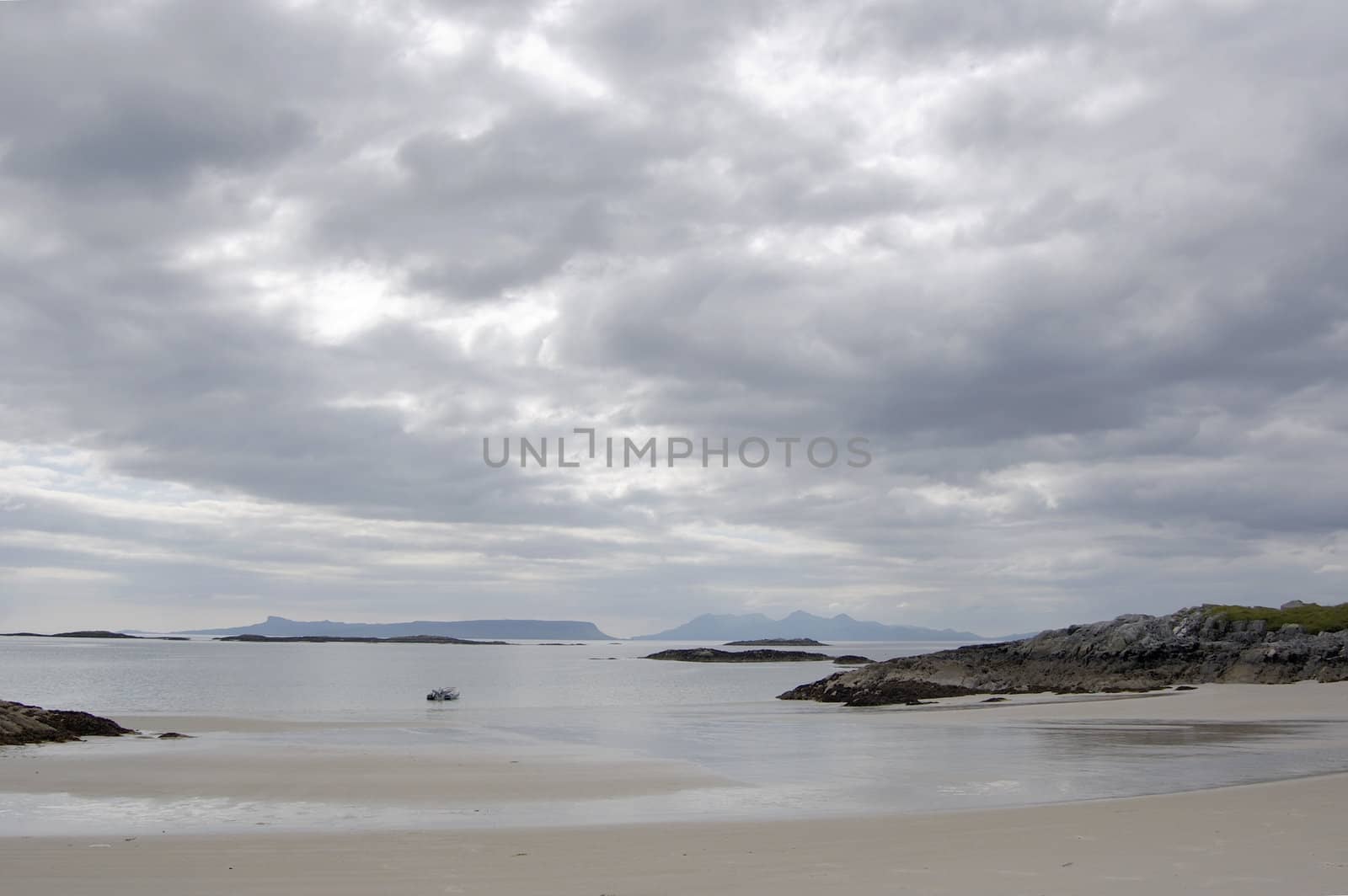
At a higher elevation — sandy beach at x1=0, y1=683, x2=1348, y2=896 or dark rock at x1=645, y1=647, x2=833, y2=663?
sandy beach at x1=0, y1=683, x2=1348, y2=896

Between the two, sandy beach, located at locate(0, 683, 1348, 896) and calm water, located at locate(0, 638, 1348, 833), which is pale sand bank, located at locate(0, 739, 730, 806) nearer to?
sandy beach, located at locate(0, 683, 1348, 896)

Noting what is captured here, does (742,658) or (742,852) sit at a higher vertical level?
(742,852)

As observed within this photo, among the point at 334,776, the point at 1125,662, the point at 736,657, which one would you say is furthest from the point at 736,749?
the point at 736,657

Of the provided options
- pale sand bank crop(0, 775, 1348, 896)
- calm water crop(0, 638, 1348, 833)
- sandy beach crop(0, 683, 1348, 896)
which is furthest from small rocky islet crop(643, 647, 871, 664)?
pale sand bank crop(0, 775, 1348, 896)

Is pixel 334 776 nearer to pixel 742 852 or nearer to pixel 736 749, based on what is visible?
pixel 736 749

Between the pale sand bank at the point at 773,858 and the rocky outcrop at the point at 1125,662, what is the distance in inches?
1358

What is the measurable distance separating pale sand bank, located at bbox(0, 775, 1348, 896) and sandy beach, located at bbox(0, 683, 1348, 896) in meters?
0.04

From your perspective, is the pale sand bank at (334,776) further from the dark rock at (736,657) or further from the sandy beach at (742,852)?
the dark rock at (736,657)

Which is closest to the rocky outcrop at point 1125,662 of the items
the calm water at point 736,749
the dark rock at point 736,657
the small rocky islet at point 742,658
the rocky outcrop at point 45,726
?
the calm water at point 736,749

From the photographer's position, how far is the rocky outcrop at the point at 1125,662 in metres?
48.0

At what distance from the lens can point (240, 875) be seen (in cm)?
1073

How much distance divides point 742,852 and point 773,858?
53cm

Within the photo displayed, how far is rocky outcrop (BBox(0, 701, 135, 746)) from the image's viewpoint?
26.2 meters

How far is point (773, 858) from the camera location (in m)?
11.5
